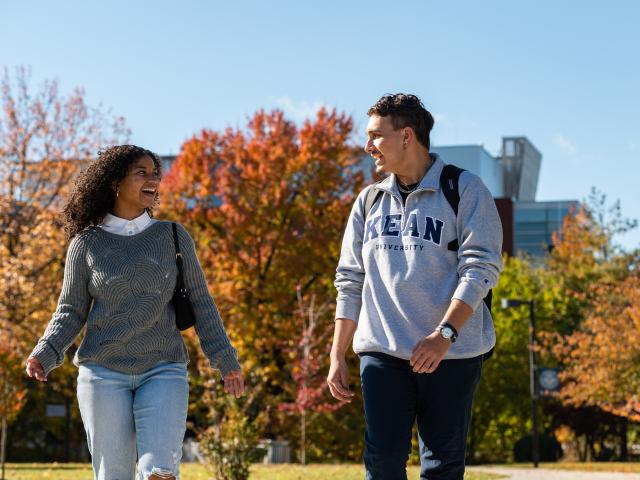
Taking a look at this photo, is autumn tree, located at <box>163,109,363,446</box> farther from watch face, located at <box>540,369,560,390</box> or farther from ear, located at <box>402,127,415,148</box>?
ear, located at <box>402,127,415,148</box>

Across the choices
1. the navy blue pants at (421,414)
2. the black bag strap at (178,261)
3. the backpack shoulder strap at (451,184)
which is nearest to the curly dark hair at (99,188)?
the black bag strap at (178,261)

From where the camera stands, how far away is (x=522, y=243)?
116 m

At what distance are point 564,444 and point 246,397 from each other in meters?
31.9

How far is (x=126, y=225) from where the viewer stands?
5.47 m

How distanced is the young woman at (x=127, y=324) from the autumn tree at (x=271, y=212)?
24.8m

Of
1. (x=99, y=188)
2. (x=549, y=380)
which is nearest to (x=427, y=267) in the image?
(x=99, y=188)

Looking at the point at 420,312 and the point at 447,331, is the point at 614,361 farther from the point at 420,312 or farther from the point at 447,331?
the point at 447,331

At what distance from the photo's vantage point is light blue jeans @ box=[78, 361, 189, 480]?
4.93 metres

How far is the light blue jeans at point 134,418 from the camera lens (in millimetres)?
4934

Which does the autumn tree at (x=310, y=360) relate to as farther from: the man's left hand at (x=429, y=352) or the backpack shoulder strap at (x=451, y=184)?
the man's left hand at (x=429, y=352)

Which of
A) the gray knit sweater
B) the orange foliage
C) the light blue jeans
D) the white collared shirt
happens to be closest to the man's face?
the gray knit sweater

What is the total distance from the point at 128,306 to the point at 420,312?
4.41ft

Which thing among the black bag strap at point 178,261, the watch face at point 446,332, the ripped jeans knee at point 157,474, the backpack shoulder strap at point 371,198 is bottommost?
the ripped jeans knee at point 157,474

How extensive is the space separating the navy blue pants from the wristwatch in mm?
207
